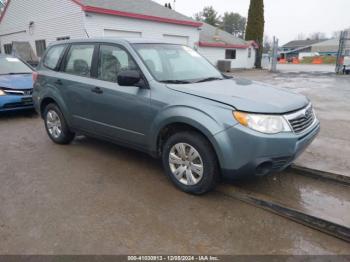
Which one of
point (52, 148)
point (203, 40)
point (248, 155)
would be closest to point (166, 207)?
point (248, 155)

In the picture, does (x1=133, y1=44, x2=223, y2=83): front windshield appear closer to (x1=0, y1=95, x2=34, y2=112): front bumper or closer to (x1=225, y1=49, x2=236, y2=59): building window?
(x1=0, y1=95, x2=34, y2=112): front bumper

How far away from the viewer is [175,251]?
2.61 m

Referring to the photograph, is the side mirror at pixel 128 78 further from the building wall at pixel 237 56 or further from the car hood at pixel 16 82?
the building wall at pixel 237 56

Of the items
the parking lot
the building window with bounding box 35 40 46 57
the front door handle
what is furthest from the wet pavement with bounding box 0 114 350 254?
the building window with bounding box 35 40 46 57

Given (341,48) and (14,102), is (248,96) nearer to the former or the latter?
(14,102)

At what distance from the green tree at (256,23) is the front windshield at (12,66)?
2594 cm

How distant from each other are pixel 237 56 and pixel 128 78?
88.1 ft

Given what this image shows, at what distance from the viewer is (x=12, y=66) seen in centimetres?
847

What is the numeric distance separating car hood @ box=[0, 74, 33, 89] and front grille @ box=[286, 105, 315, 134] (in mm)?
6587

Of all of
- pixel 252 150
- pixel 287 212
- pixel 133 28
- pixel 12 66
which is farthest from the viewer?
pixel 133 28

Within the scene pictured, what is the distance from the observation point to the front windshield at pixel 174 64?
388cm

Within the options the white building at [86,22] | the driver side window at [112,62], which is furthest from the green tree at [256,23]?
the driver side window at [112,62]

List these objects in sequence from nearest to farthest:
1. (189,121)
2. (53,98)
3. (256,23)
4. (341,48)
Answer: (189,121), (53,98), (341,48), (256,23)

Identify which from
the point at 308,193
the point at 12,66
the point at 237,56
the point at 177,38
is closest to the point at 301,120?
the point at 308,193
